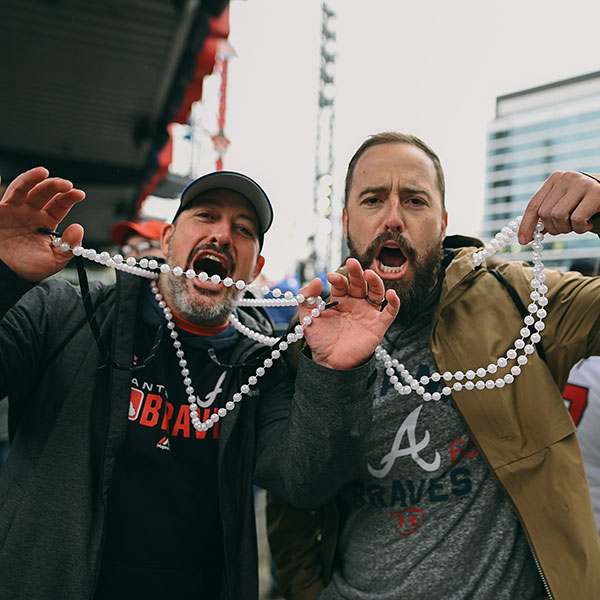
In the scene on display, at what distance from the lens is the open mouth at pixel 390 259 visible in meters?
1.87

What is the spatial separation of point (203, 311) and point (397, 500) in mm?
1083

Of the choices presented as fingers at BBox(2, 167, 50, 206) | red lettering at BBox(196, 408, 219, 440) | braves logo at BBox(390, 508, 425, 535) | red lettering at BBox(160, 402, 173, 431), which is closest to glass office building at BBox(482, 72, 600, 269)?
braves logo at BBox(390, 508, 425, 535)

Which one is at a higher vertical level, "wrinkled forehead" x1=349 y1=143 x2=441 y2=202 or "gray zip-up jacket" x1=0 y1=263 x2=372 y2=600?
"wrinkled forehead" x1=349 y1=143 x2=441 y2=202

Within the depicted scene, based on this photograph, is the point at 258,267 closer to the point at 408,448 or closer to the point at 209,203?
the point at 209,203

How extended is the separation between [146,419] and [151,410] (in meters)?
0.04

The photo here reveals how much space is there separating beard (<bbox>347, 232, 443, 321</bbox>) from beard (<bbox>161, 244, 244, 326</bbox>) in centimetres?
63

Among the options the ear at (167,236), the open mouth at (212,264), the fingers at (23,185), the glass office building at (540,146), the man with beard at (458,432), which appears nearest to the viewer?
the fingers at (23,185)

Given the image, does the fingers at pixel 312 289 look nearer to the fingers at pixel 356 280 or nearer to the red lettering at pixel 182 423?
the fingers at pixel 356 280

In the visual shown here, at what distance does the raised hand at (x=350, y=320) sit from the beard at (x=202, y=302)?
505 mm

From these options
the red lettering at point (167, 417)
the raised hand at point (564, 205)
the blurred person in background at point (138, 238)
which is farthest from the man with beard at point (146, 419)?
the blurred person in background at point (138, 238)

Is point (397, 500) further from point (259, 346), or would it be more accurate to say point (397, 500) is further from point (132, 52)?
point (132, 52)

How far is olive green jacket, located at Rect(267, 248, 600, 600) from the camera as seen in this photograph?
145 centimetres

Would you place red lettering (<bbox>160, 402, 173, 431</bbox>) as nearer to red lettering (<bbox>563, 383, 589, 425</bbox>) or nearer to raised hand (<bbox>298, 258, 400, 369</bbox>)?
raised hand (<bbox>298, 258, 400, 369</bbox>)

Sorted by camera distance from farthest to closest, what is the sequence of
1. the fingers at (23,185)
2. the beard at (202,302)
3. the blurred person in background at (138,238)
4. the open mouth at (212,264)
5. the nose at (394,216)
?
the blurred person in background at (138,238), the open mouth at (212,264), the beard at (202,302), the nose at (394,216), the fingers at (23,185)
